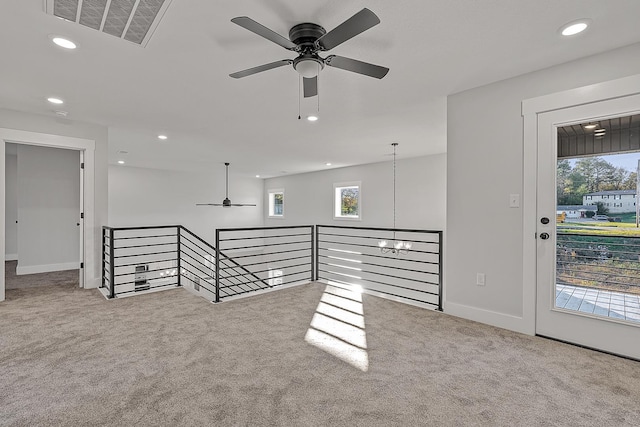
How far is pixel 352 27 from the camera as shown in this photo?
1.69m

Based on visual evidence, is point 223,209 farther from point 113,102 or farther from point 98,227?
point 113,102

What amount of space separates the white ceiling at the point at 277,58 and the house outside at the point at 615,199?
112 centimetres

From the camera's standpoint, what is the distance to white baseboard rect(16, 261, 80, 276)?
542cm

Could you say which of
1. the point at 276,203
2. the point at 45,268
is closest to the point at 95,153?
the point at 45,268

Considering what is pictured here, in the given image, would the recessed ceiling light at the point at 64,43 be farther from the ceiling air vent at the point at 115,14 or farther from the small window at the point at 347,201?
the small window at the point at 347,201

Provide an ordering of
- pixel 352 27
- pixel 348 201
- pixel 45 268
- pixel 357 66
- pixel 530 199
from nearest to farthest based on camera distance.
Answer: pixel 352 27
pixel 357 66
pixel 530 199
pixel 45 268
pixel 348 201

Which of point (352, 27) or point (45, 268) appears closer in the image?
point (352, 27)

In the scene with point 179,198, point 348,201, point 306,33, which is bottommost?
point 348,201

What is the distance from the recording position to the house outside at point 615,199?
242 centimetres

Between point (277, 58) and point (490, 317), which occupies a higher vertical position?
point (277, 58)

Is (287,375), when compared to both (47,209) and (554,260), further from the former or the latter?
(47,209)

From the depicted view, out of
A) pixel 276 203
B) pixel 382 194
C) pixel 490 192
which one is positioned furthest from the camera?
pixel 276 203

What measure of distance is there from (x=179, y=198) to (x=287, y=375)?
8329mm

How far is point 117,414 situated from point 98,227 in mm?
3426
